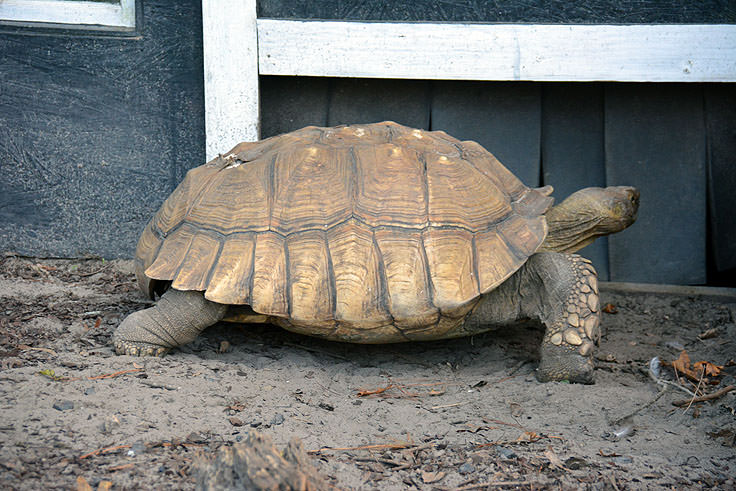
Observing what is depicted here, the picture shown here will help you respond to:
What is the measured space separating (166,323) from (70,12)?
2521 millimetres

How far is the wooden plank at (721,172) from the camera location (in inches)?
182

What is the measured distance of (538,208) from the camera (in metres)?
3.65

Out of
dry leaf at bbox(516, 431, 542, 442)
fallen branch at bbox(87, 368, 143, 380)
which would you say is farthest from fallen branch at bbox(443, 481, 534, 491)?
fallen branch at bbox(87, 368, 143, 380)

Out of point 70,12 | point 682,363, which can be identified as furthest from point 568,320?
point 70,12

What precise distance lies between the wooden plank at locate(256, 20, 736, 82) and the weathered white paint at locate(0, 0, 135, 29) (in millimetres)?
798

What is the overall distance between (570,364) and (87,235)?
11.5 ft

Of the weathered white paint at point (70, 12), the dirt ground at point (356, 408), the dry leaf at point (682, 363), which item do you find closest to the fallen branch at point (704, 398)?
the dirt ground at point (356, 408)

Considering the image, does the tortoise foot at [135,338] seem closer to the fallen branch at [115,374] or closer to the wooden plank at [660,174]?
the fallen branch at [115,374]

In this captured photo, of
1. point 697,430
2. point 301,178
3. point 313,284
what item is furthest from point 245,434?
point 697,430

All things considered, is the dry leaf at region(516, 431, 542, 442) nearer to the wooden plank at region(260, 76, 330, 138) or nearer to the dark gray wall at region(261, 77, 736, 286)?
the dark gray wall at region(261, 77, 736, 286)

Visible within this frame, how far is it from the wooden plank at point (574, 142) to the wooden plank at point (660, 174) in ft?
0.23

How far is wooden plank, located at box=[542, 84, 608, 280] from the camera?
4754mm

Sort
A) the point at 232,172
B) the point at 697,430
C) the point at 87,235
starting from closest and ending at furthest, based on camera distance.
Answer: the point at 697,430 < the point at 232,172 < the point at 87,235

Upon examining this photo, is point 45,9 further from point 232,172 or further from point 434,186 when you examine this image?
point 434,186
